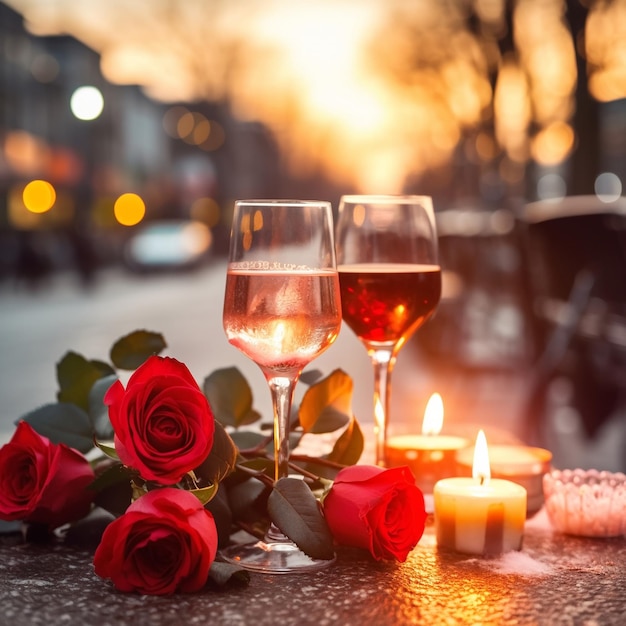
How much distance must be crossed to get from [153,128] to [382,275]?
69.3m

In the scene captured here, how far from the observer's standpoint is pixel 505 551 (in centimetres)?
123

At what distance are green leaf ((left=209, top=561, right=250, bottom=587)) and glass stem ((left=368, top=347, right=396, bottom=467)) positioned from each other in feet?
1.25

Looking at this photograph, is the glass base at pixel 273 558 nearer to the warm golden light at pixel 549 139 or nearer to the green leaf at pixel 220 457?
the green leaf at pixel 220 457

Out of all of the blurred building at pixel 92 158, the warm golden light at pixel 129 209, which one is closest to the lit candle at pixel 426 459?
the blurred building at pixel 92 158

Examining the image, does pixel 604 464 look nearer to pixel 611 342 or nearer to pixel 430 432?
pixel 611 342

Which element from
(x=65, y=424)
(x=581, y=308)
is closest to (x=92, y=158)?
(x=581, y=308)

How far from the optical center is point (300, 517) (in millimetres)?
1107

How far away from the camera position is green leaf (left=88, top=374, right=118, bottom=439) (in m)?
1.28

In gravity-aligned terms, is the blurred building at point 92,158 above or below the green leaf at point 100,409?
above

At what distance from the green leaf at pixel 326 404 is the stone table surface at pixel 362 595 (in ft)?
0.51

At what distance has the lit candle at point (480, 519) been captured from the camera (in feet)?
4.01

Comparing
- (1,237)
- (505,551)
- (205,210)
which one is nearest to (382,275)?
(505,551)

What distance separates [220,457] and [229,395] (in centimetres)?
22

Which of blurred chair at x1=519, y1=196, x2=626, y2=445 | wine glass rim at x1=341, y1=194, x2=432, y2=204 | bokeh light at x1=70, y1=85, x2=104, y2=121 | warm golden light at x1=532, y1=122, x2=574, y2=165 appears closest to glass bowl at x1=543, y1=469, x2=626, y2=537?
wine glass rim at x1=341, y1=194, x2=432, y2=204
